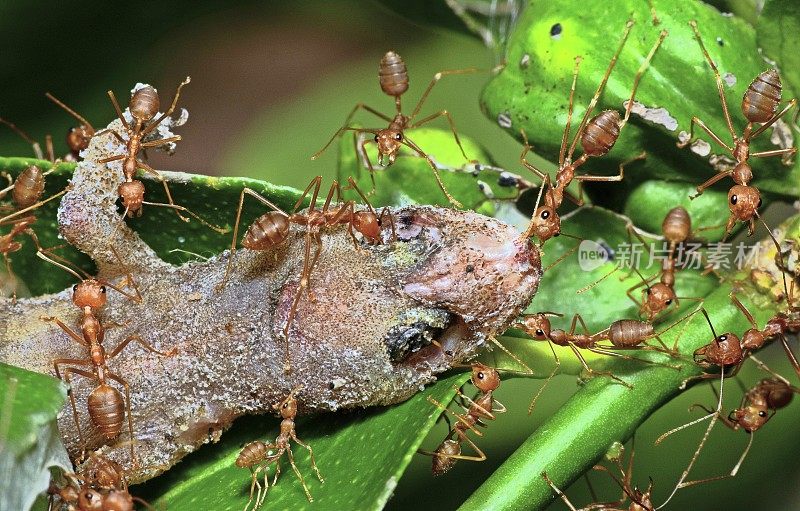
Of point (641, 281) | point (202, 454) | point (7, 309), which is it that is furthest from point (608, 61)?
point (7, 309)

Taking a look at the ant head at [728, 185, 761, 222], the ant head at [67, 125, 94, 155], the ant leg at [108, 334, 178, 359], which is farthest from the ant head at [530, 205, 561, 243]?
the ant head at [67, 125, 94, 155]

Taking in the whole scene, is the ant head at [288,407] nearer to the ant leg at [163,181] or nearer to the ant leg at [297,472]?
the ant leg at [297,472]

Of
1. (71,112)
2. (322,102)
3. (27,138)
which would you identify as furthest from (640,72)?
(322,102)

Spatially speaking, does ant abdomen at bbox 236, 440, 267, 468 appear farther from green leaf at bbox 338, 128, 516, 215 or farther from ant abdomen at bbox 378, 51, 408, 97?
ant abdomen at bbox 378, 51, 408, 97

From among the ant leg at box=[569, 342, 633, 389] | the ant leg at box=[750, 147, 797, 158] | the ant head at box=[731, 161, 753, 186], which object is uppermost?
the ant leg at box=[750, 147, 797, 158]

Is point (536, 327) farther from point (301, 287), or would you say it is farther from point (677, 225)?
point (301, 287)

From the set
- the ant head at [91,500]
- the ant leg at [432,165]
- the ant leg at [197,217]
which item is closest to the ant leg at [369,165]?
the ant leg at [432,165]
